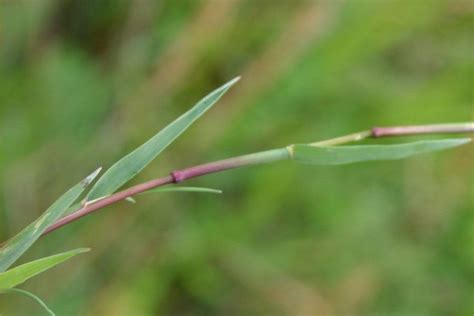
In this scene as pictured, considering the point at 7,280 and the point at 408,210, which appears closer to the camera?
the point at 7,280

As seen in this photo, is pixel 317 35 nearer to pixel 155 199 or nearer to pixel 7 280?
pixel 155 199

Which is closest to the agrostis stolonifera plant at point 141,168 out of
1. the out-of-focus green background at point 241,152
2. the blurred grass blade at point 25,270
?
the blurred grass blade at point 25,270

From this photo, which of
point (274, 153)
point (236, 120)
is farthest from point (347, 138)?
point (236, 120)

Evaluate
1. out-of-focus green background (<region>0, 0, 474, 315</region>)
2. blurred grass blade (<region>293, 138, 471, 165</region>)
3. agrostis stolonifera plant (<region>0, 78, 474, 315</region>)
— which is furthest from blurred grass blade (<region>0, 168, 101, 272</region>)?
out-of-focus green background (<region>0, 0, 474, 315</region>)

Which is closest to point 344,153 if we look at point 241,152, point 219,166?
point 219,166

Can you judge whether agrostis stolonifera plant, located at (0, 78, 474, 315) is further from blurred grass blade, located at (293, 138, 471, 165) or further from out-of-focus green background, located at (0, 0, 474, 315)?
out-of-focus green background, located at (0, 0, 474, 315)

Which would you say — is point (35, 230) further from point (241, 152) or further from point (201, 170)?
point (241, 152)
